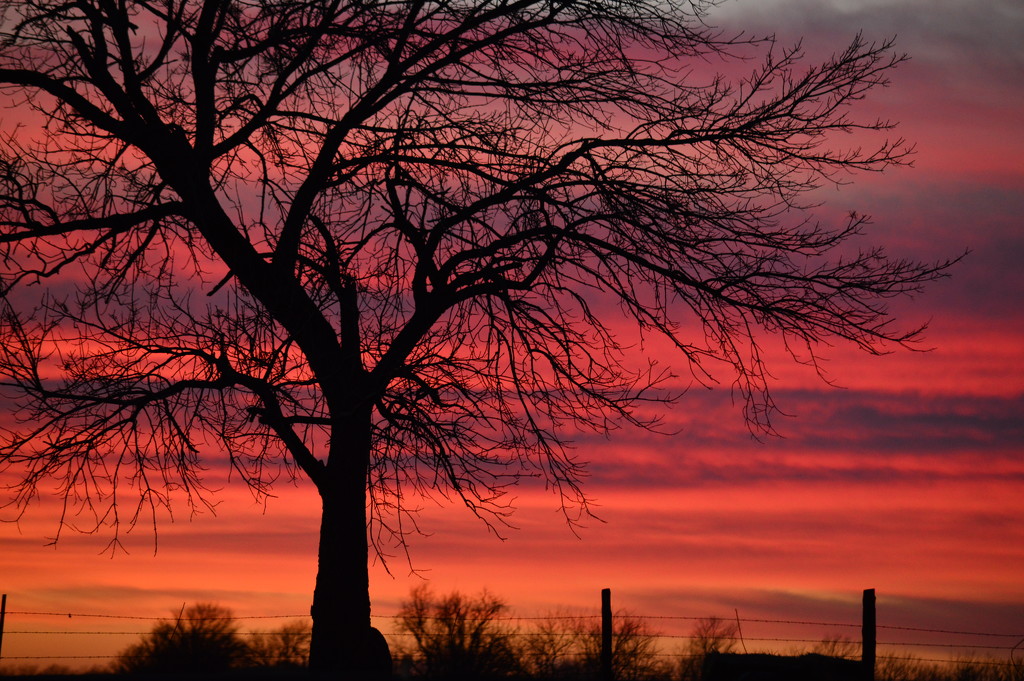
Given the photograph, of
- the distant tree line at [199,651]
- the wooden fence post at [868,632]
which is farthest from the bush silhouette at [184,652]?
the wooden fence post at [868,632]

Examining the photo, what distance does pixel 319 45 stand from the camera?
11.3 metres

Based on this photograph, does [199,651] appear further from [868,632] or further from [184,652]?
[868,632]

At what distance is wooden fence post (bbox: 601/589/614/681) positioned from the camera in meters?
12.1

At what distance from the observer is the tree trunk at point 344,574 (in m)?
11.1

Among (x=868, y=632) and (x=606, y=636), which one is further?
(x=606, y=636)

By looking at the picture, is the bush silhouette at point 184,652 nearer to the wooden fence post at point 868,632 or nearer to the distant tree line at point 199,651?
the distant tree line at point 199,651

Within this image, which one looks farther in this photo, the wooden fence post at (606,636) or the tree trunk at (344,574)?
the wooden fence post at (606,636)

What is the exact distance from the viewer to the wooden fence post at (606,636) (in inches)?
476

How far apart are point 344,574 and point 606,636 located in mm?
3202

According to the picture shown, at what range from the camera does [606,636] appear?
1228 centimetres

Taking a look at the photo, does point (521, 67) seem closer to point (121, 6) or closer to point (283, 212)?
point (283, 212)

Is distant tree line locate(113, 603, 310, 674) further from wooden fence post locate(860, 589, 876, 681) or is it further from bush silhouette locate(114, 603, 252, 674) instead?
wooden fence post locate(860, 589, 876, 681)

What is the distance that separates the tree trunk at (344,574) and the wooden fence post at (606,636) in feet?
8.32

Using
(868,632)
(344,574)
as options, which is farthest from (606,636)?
(344,574)
